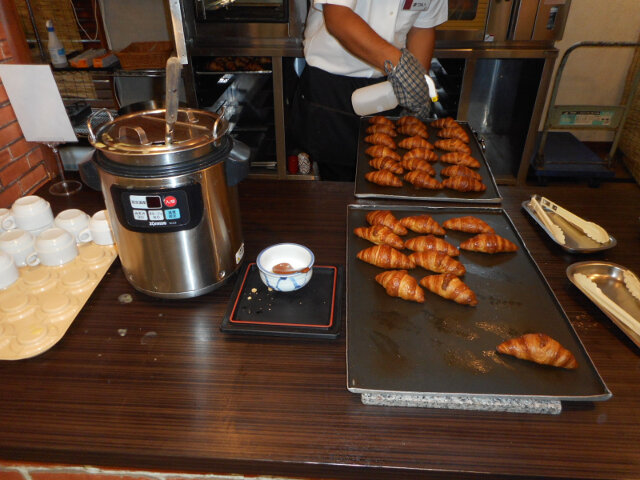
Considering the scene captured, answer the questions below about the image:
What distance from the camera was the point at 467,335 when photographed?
41.5 inches

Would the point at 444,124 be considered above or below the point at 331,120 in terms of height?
above

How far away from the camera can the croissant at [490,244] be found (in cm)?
132

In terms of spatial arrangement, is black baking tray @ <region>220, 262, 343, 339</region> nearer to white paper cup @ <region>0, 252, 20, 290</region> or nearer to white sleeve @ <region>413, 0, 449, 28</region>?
white paper cup @ <region>0, 252, 20, 290</region>

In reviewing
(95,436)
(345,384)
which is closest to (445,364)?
(345,384)

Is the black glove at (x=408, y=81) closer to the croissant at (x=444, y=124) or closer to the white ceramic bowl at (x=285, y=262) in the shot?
the croissant at (x=444, y=124)

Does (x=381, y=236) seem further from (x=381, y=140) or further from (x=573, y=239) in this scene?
(x=381, y=140)

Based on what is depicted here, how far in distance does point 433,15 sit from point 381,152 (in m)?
1.13

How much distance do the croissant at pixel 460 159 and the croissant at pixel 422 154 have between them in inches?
1.6

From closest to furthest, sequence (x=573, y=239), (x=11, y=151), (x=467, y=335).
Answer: (x=467, y=335) < (x=573, y=239) < (x=11, y=151)

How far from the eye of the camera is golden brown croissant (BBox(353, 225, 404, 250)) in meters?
1.35

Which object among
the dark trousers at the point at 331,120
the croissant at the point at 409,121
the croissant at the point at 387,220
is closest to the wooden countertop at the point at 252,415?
the croissant at the point at 387,220

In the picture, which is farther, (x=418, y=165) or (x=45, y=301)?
(x=418, y=165)

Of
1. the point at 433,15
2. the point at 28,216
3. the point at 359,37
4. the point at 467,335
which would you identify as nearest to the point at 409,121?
the point at 359,37

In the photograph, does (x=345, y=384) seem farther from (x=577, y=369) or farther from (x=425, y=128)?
(x=425, y=128)
